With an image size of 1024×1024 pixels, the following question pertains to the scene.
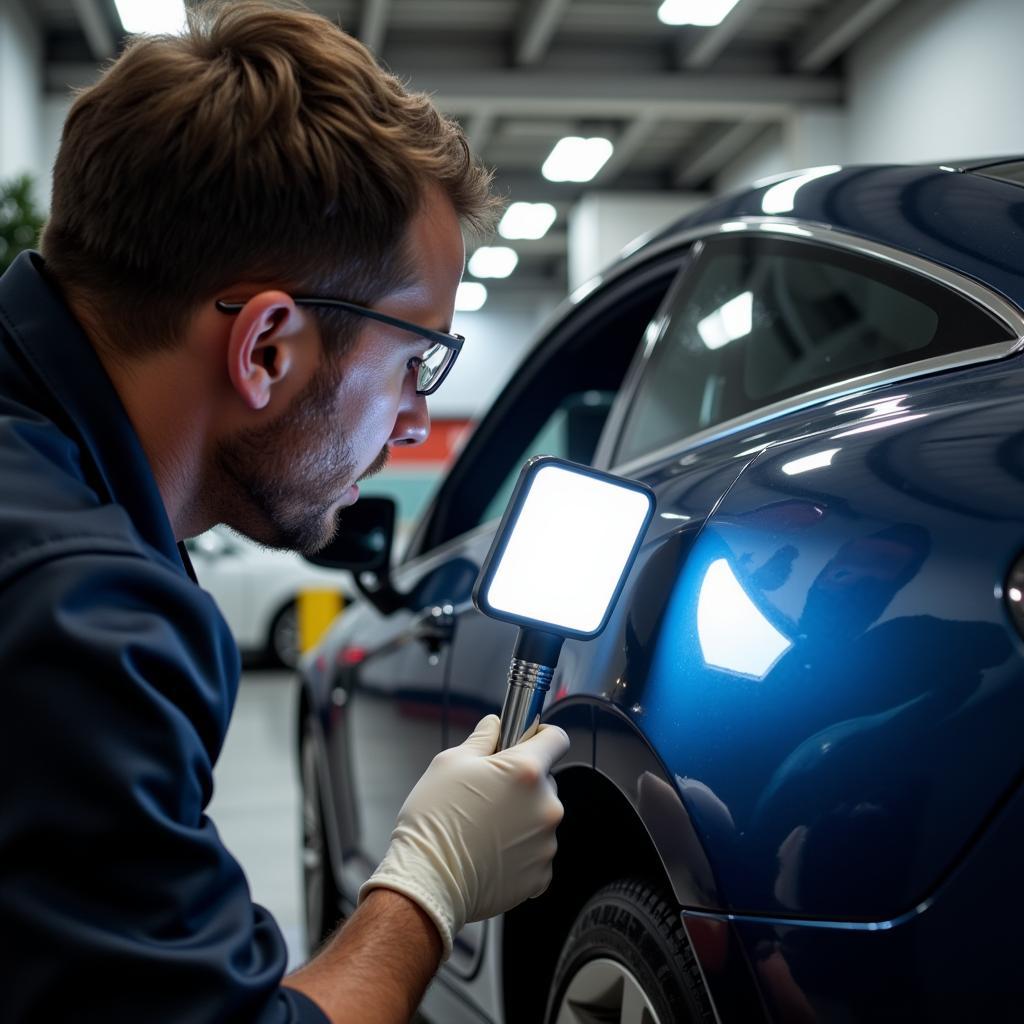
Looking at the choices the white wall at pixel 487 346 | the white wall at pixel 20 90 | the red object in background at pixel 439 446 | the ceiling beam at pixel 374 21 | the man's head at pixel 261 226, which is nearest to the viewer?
the man's head at pixel 261 226

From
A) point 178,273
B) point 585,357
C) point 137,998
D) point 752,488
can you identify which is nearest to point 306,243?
point 178,273

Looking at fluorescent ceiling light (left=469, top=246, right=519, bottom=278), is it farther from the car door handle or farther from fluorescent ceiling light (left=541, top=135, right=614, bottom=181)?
the car door handle

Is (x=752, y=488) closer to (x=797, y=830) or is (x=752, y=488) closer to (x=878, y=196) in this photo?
(x=797, y=830)

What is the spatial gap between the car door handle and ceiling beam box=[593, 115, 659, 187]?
8.65m

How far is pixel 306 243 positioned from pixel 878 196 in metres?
0.72

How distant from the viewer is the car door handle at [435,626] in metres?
1.97

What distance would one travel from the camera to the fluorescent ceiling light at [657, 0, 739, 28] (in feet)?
26.0

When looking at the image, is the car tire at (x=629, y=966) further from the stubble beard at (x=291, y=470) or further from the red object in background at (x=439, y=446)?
the red object in background at (x=439, y=446)

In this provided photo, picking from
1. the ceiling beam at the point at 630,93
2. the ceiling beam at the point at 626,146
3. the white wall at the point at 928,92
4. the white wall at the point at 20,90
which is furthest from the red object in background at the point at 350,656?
the ceiling beam at the point at 626,146

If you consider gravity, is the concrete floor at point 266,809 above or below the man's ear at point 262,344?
below

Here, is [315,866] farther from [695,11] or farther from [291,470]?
[695,11]

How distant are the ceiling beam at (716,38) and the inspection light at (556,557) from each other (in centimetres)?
773

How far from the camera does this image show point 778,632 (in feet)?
3.30

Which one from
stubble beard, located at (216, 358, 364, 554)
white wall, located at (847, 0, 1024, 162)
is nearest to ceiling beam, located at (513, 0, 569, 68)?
white wall, located at (847, 0, 1024, 162)
